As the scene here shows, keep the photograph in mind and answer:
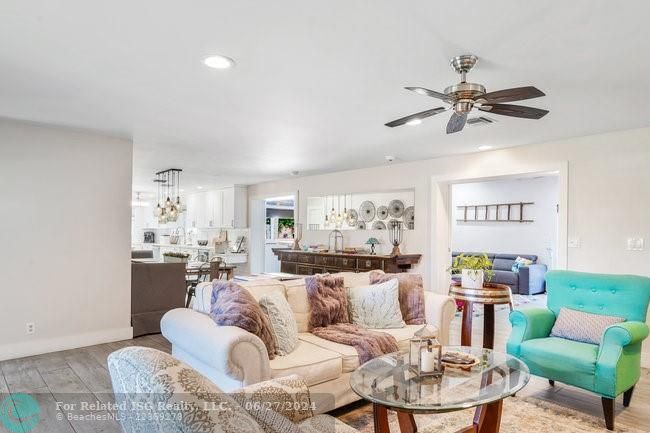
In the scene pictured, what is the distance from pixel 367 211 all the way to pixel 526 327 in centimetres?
437

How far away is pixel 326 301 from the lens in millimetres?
3424

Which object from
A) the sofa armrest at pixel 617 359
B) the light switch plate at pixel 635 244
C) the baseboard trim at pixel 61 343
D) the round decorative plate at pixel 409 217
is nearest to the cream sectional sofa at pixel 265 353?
the sofa armrest at pixel 617 359

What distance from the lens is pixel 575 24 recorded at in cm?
201

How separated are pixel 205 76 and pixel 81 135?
254 centimetres

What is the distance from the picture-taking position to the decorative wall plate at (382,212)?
7031 mm

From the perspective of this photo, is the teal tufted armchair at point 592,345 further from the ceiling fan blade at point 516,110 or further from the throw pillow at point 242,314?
the throw pillow at point 242,314

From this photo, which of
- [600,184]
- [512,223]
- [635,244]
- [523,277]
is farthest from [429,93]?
[512,223]

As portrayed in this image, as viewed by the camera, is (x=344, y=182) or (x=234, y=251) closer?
(x=344, y=182)

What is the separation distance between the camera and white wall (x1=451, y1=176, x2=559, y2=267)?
876 centimetres

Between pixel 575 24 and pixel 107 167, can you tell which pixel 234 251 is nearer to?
pixel 107 167

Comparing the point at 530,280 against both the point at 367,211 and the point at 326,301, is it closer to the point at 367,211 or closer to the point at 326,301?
the point at 367,211

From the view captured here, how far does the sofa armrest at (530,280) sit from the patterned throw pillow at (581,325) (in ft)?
17.1

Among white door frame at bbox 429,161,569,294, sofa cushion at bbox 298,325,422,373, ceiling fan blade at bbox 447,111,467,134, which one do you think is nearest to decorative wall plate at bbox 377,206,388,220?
white door frame at bbox 429,161,569,294

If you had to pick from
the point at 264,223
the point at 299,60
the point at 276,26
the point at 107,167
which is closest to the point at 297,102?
the point at 299,60
